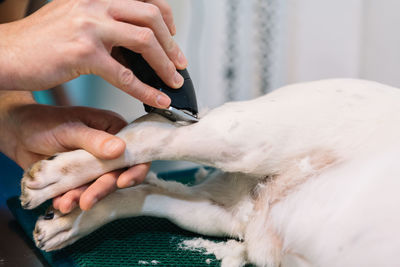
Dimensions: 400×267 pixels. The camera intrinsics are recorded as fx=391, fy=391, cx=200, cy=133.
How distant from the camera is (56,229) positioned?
3.16 feet

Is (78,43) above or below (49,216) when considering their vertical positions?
above

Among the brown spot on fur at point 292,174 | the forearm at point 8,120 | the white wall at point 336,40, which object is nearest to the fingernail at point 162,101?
the brown spot on fur at point 292,174

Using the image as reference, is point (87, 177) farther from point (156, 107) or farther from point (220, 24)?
point (220, 24)

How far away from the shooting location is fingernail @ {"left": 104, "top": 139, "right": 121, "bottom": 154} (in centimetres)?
91

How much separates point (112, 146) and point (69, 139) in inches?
6.3

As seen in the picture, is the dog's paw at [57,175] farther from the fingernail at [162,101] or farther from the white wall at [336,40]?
the white wall at [336,40]

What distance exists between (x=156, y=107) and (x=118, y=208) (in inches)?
12.3

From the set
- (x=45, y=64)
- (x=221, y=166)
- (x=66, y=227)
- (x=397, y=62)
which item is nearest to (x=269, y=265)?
(x=221, y=166)

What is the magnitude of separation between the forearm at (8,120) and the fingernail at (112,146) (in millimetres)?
431

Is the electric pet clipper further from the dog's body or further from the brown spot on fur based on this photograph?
the brown spot on fur

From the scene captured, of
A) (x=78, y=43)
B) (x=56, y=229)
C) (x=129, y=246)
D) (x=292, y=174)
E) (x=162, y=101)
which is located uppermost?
(x=78, y=43)

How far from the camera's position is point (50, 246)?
968mm

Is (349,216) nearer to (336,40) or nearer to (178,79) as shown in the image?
(178,79)

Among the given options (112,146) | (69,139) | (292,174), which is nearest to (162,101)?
(112,146)
